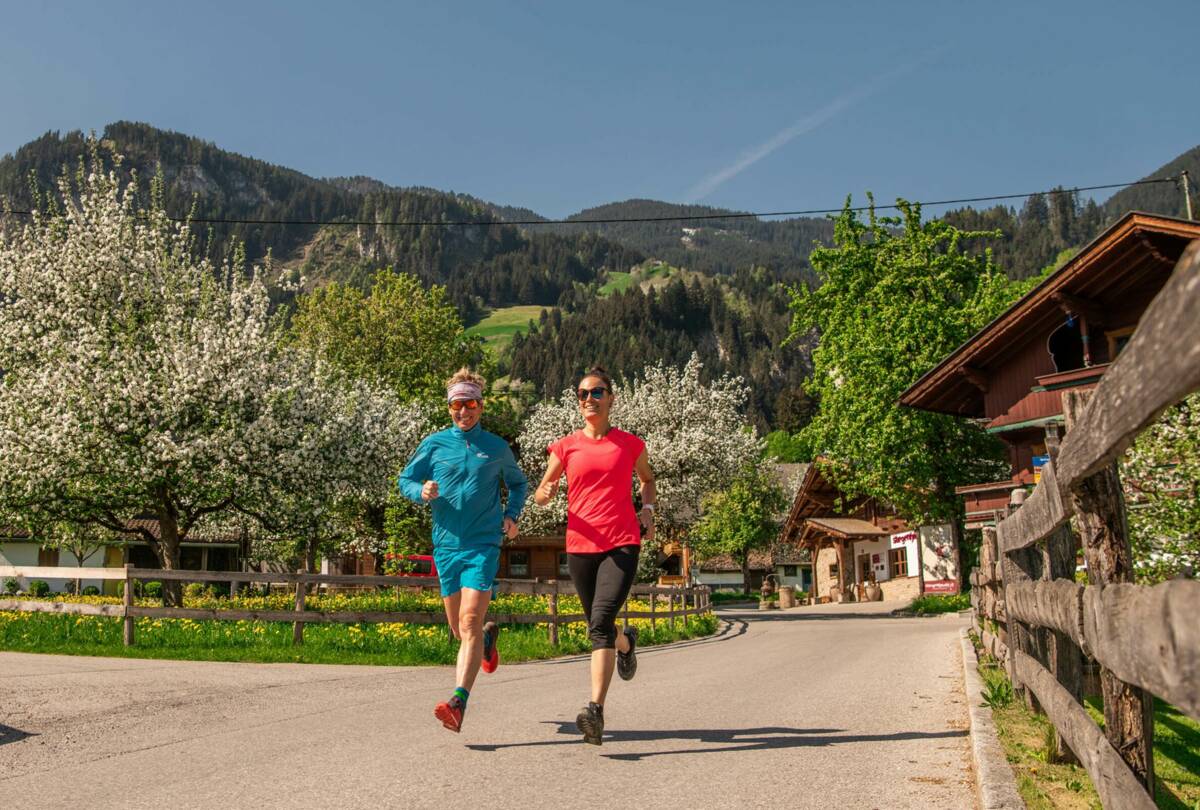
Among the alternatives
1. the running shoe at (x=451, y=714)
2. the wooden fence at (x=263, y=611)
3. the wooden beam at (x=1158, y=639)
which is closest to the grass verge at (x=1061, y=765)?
the wooden beam at (x=1158, y=639)

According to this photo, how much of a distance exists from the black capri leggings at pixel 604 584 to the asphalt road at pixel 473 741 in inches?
26.8

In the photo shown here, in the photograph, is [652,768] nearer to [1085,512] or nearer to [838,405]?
[1085,512]

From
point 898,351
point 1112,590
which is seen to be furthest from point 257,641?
point 898,351

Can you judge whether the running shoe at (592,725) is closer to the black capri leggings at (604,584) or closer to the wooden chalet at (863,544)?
the black capri leggings at (604,584)

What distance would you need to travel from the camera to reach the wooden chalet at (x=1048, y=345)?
24031 mm

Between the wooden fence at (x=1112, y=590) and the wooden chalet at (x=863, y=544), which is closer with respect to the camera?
the wooden fence at (x=1112, y=590)

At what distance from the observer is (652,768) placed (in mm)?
5293

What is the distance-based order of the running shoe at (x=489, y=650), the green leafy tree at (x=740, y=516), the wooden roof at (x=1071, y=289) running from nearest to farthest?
the running shoe at (x=489, y=650), the wooden roof at (x=1071, y=289), the green leafy tree at (x=740, y=516)

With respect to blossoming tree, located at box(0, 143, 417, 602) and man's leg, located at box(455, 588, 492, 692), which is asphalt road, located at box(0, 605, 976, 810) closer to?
man's leg, located at box(455, 588, 492, 692)

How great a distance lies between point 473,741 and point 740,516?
5219 centimetres

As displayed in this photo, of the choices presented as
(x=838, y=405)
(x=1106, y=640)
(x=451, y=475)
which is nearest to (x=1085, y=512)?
(x=1106, y=640)

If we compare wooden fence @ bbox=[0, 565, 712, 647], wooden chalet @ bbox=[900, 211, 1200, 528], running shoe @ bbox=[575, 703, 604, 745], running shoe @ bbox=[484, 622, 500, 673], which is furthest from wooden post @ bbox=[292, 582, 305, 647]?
wooden chalet @ bbox=[900, 211, 1200, 528]

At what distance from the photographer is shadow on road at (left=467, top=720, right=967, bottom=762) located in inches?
231

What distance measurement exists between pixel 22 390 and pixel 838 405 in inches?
996
